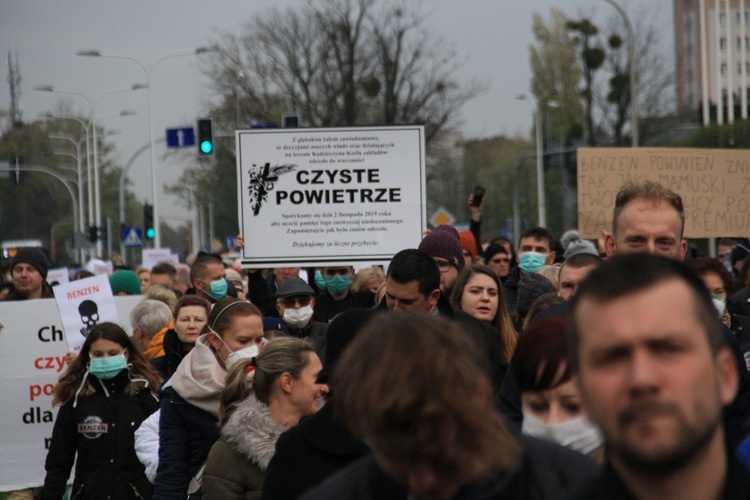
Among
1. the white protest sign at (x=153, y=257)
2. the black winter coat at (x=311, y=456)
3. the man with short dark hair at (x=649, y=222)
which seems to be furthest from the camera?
the white protest sign at (x=153, y=257)

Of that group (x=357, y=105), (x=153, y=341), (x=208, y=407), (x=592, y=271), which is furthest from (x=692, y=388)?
(x=357, y=105)

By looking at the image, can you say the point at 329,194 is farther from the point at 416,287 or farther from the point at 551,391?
the point at 551,391

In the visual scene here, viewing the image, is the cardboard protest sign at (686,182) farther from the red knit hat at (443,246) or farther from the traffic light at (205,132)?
the traffic light at (205,132)

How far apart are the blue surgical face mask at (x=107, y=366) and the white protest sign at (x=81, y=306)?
225 centimetres

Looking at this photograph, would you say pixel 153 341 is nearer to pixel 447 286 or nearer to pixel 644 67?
pixel 447 286

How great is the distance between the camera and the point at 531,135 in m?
65.1

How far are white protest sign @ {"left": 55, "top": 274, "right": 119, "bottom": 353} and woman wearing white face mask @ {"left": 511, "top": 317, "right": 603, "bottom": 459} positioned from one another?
6.38 m

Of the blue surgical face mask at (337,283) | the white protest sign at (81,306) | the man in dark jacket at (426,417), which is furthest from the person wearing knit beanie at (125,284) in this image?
the man in dark jacket at (426,417)

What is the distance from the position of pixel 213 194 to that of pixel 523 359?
4590 cm

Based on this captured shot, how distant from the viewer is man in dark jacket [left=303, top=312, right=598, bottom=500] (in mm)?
2027

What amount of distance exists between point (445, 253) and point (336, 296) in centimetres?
393

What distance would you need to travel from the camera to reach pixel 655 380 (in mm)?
1683

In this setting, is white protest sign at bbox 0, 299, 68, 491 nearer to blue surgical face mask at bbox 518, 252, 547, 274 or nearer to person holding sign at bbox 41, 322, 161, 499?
person holding sign at bbox 41, 322, 161, 499

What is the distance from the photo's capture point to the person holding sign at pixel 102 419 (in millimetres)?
6418
